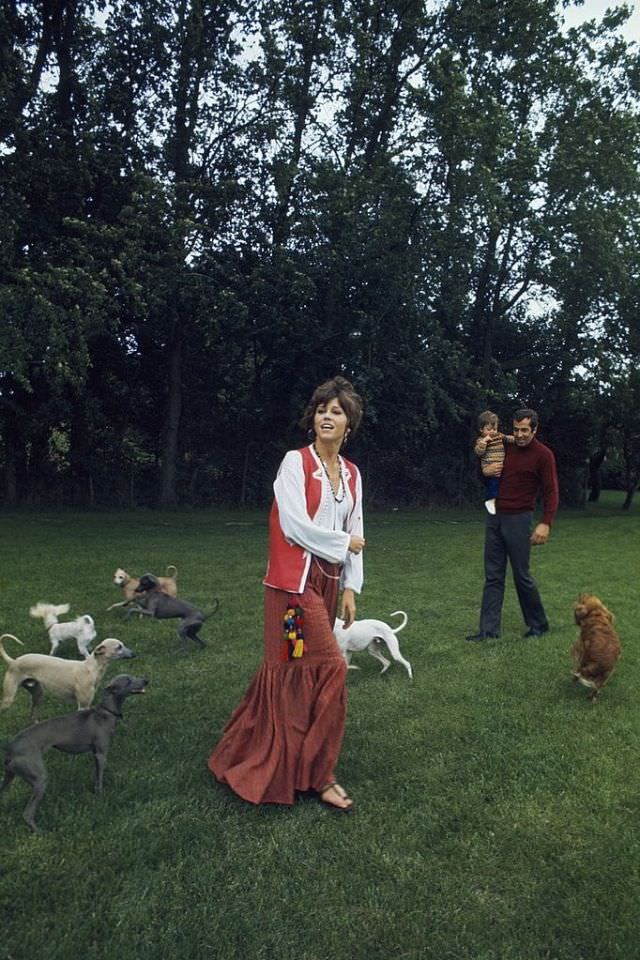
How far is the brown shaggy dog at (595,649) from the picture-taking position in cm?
589

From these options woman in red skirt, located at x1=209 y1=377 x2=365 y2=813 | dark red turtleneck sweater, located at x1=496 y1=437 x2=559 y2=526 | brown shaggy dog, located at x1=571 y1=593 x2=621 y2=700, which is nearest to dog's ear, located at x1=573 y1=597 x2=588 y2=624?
brown shaggy dog, located at x1=571 y1=593 x2=621 y2=700

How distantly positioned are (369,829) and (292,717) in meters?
0.72

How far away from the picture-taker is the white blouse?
4.14 m

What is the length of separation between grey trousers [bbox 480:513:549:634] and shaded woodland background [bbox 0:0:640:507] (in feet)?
34.0

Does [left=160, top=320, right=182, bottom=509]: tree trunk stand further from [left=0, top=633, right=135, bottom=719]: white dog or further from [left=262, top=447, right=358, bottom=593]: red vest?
[left=262, top=447, right=358, bottom=593]: red vest

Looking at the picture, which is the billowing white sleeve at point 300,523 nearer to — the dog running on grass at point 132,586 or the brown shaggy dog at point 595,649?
the brown shaggy dog at point 595,649

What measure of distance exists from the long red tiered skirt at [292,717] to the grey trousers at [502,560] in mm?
4027

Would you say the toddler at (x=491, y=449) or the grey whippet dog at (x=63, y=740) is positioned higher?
the toddler at (x=491, y=449)

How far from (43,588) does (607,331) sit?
26.0m

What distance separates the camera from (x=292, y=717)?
415 cm

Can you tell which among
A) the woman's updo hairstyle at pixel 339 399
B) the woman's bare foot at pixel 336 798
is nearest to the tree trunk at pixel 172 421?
the woman's updo hairstyle at pixel 339 399

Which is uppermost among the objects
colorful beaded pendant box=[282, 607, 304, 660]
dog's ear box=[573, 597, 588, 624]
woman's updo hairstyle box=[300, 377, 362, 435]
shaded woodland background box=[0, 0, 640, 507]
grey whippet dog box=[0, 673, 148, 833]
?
shaded woodland background box=[0, 0, 640, 507]

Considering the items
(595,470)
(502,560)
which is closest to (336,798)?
(502,560)

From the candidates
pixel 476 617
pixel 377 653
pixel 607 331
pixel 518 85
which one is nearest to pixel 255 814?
pixel 377 653
